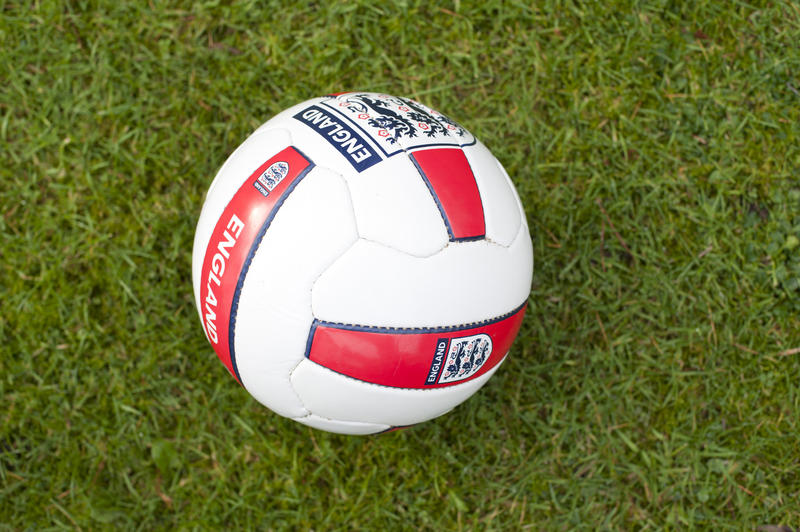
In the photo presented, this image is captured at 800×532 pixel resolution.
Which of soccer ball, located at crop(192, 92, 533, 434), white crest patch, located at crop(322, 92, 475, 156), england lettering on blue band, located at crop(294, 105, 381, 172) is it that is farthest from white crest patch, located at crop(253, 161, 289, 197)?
white crest patch, located at crop(322, 92, 475, 156)

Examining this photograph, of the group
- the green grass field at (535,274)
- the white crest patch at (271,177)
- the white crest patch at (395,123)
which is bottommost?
the green grass field at (535,274)

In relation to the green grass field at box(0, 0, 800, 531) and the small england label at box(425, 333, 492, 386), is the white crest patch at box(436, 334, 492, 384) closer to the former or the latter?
the small england label at box(425, 333, 492, 386)

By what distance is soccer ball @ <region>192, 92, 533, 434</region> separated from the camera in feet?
5.80

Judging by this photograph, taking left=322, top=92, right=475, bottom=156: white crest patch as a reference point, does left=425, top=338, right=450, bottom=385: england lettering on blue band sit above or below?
below

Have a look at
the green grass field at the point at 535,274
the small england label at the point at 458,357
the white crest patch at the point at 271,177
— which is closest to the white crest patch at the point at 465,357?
the small england label at the point at 458,357

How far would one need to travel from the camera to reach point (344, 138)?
1874mm

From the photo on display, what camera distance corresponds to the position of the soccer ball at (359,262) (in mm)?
1767

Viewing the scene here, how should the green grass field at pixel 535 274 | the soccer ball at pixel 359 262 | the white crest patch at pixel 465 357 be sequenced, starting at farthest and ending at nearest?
the green grass field at pixel 535 274 → the white crest patch at pixel 465 357 → the soccer ball at pixel 359 262

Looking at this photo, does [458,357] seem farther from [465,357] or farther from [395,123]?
[395,123]

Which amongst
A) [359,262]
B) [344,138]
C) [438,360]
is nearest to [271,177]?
[344,138]

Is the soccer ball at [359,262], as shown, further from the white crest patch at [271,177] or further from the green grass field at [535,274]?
the green grass field at [535,274]

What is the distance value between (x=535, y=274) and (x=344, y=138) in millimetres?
1453

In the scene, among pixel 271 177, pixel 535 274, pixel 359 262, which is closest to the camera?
pixel 359 262

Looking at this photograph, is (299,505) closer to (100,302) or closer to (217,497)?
(217,497)
